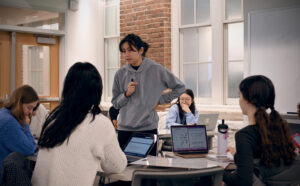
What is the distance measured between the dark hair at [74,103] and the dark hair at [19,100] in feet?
3.02

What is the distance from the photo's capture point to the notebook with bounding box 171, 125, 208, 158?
112 inches

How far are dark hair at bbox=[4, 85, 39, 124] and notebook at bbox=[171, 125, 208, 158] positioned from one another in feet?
3.65

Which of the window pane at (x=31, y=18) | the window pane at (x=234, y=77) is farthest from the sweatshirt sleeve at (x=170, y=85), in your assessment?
the window pane at (x=31, y=18)

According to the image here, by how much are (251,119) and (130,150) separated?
0.91 metres

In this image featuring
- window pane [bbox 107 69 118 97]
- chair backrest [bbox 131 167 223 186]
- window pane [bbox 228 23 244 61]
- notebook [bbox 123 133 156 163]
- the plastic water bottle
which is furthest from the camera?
window pane [bbox 107 69 118 97]

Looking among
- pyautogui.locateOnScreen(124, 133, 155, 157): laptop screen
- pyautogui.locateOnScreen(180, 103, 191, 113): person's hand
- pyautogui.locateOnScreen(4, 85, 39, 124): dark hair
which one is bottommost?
pyautogui.locateOnScreen(124, 133, 155, 157): laptop screen

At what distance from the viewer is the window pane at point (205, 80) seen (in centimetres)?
601

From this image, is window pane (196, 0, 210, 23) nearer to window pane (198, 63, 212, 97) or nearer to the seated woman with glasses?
window pane (198, 63, 212, 97)

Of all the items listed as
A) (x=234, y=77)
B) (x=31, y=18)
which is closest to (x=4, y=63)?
(x=31, y=18)

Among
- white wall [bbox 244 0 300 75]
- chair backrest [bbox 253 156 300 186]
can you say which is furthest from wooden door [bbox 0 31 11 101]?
chair backrest [bbox 253 156 300 186]

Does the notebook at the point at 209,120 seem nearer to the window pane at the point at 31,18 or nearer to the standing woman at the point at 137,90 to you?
the standing woman at the point at 137,90

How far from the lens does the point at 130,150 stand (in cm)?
271

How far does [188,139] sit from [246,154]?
0.84 m

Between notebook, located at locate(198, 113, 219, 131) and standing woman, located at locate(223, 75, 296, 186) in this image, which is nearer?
standing woman, located at locate(223, 75, 296, 186)
